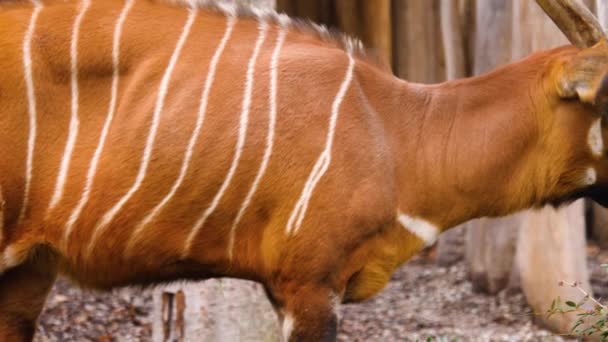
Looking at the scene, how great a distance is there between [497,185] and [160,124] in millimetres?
1270

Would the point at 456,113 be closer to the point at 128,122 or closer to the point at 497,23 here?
the point at 128,122

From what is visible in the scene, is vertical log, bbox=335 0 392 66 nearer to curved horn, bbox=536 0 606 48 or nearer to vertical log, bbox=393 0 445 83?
vertical log, bbox=393 0 445 83

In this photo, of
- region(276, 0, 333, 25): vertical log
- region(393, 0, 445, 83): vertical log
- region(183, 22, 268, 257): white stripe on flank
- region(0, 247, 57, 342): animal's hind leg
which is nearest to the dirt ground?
region(0, 247, 57, 342): animal's hind leg

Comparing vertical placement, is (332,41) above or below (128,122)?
above

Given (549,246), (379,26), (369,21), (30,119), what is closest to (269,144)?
(30,119)

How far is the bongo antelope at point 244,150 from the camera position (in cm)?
387

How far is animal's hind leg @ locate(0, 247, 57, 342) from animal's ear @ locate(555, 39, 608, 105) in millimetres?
1993

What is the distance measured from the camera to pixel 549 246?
20.5 feet

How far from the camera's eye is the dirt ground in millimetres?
6215

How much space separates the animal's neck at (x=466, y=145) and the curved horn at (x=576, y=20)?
18 centimetres

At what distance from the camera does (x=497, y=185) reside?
4125 mm

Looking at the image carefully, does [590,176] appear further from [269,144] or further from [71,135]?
[71,135]

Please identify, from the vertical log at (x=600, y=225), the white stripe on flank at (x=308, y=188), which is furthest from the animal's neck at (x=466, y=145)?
the vertical log at (x=600, y=225)

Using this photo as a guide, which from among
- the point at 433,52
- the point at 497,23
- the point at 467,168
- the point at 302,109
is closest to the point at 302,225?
the point at 302,109
